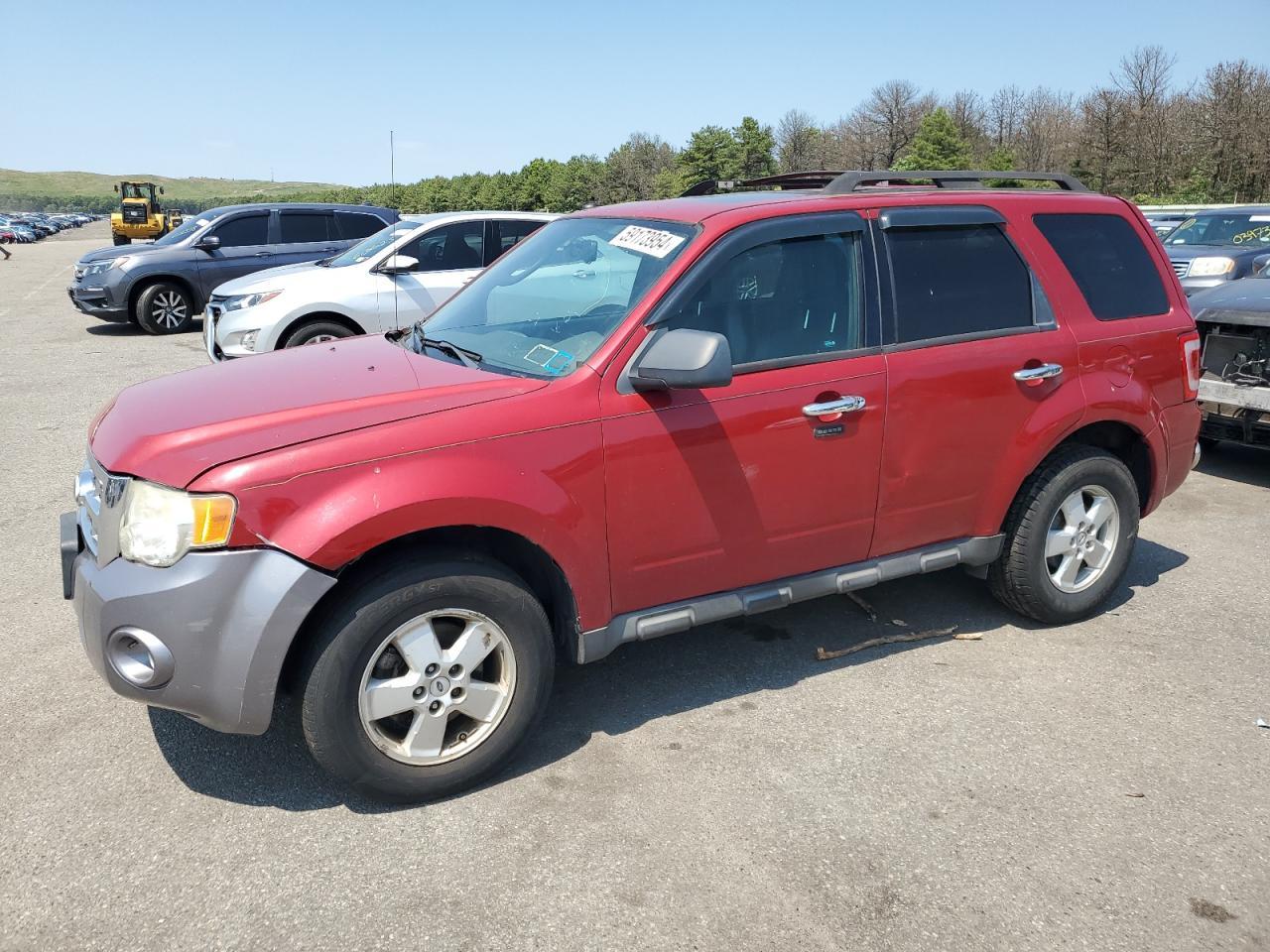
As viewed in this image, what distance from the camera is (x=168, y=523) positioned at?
2.80 meters

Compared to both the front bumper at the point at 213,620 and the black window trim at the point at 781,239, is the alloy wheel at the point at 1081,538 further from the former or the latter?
the front bumper at the point at 213,620

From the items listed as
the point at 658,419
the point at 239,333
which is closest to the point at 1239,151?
the point at 239,333

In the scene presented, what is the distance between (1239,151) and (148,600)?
39328mm

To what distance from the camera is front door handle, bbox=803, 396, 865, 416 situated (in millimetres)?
3613

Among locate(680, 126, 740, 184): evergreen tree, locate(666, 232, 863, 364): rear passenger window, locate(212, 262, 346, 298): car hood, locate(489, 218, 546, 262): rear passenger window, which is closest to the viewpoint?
locate(666, 232, 863, 364): rear passenger window

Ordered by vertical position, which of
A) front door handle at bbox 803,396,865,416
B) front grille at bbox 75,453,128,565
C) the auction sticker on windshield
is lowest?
front grille at bbox 75,453,128,565

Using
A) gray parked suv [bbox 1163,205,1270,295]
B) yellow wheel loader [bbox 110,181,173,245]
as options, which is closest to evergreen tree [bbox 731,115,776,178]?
yellow wheel loader [bbox 110,181,173,245]

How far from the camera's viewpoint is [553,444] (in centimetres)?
318

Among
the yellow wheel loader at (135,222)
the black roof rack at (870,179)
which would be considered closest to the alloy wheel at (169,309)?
the black roof rack at (870,179)

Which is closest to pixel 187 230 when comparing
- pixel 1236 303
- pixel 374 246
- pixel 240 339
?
pixel 374 246

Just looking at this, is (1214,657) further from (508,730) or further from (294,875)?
(294,875)

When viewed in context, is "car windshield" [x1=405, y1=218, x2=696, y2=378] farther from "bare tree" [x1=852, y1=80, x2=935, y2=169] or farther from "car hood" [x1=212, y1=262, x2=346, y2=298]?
"bare tree" [x1=852, y1=80, x2=935, y2=169]

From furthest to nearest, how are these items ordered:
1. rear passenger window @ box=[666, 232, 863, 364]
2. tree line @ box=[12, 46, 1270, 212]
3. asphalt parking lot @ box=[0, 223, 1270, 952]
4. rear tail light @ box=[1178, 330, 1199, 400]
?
tree line @ box=[12, 46, 1270, 212]
rear tail light @ box=[1178, 330, 1199, 400]
rear passenger window @ box=[666, 232, 863, 364]
asphalt parking lot @ box=[0, 223, 1270, 952]

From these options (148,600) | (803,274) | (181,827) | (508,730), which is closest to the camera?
(148,600)
